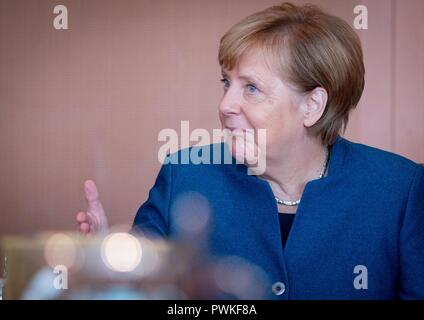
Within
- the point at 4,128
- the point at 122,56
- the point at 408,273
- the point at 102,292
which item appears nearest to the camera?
the point at 102,292

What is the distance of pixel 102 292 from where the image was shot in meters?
0.66

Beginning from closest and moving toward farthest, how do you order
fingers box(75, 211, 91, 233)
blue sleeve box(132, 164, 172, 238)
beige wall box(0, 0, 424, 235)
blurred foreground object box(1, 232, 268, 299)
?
blurred foreground object box(1, 232, 268, 299), fingers box(75, 211, 91, 233), blue sleeve box(132, 164, 172, 238), beige wall box(0, 0, 424, 235)

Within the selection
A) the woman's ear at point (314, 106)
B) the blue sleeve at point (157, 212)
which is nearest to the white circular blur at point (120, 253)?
the blue sleeve at point (157, 212)

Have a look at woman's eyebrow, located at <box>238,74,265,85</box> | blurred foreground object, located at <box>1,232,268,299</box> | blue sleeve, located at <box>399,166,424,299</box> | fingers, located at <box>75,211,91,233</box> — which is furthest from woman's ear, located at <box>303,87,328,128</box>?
fingers, located at <box>75,211,91,233</box>

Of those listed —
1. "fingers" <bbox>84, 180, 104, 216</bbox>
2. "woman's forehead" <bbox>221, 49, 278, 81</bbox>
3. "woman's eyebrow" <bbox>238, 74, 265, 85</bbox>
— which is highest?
"woman's forehead" <bbox>221, 49, 278, 81</bbox>

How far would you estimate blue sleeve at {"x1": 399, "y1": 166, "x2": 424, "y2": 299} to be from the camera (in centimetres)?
84

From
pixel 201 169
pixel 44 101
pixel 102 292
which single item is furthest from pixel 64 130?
pixel 102 292

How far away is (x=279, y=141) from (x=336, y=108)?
14cm

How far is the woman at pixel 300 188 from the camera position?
0.86 m

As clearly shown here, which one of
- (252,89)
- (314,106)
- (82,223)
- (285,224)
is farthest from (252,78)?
(82,223)

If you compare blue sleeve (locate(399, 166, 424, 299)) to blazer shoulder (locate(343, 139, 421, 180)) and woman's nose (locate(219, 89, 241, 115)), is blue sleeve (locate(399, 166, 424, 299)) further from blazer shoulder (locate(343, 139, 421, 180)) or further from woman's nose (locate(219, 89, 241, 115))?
woman's nose (locate(219, 89, 241, 115))

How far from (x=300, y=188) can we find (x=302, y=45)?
255 millimetres

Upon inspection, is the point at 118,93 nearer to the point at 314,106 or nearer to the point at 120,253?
the point at 314,106

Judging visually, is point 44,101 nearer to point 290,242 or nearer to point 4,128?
point 4,128
